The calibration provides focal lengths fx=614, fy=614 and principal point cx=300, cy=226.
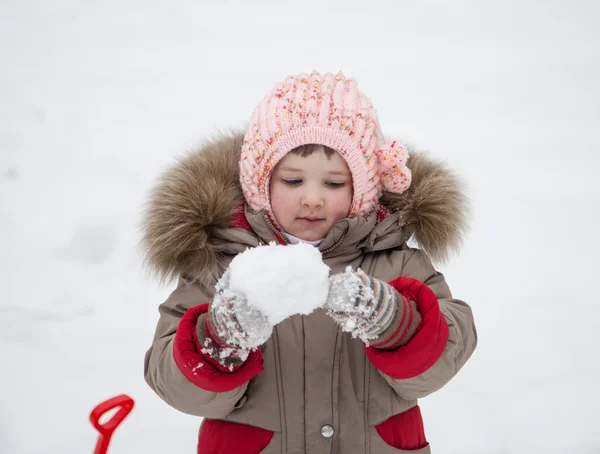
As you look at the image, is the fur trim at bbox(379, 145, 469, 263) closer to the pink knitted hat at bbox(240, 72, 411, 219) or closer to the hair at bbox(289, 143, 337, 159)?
the pink knitted hat at bbox(240, 72, 411, 219)

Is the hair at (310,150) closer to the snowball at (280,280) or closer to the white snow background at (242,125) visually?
the white snow background at (242,125)

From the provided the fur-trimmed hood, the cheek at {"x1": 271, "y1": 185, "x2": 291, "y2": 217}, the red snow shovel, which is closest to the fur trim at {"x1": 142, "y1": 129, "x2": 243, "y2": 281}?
the fur-trimmed hood

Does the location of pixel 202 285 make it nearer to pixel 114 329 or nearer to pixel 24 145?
pixel 114 329

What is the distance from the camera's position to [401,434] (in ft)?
4.84

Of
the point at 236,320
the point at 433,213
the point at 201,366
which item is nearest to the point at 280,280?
the point at 236,320

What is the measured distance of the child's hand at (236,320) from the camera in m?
1.05

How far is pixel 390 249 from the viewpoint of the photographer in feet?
5.34

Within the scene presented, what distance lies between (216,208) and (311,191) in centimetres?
25

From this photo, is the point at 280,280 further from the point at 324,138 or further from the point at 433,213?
the point at 433,213

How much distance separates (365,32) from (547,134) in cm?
175

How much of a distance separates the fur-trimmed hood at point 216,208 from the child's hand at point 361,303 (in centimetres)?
51

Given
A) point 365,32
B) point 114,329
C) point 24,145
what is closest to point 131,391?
point 114,329

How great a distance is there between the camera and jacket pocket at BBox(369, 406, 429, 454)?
1.44 m

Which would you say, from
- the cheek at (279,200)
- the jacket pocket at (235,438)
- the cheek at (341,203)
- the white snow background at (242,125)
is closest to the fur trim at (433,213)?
the cheek at (341,203)
